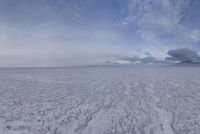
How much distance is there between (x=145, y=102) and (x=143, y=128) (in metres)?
2.54

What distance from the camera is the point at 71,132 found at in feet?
12.1

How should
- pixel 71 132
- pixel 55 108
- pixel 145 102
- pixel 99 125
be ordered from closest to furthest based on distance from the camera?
pixel 71 132 → pixel 99 125 → pixel 55 108 → pixel 145 102

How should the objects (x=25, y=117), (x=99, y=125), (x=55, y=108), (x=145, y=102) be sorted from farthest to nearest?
(x=145, y=102) < (x=55, y=108) < (x=25, y=117) < (x=99, y=125)

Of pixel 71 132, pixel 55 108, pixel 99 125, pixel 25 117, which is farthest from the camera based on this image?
pixel 55 108

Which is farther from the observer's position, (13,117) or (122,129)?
(13,117)

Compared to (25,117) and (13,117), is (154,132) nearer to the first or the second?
(25,117)

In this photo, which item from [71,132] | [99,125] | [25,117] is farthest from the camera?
[25,117]

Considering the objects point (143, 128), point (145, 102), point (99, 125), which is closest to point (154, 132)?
point (143, 128)

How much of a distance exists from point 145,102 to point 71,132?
402cm

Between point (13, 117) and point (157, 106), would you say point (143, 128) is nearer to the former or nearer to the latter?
point (157, 106)

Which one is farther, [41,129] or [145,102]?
[145,102]

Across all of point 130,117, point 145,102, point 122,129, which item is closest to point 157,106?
point 145,102

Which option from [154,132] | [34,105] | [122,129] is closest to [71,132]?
[122,129]

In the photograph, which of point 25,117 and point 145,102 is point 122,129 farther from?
point 25,117
